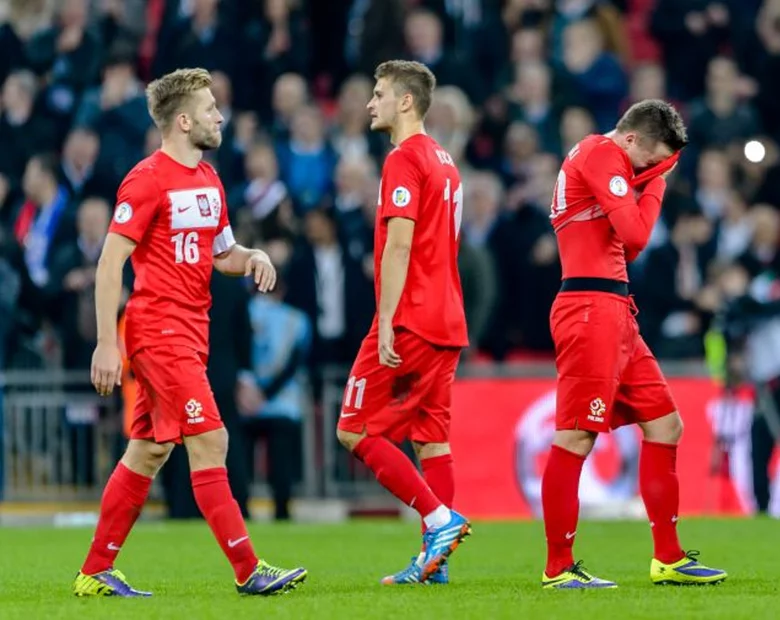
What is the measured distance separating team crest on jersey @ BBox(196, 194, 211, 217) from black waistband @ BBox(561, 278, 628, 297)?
5.86 feet

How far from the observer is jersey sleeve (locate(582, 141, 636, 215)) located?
30.2 feet

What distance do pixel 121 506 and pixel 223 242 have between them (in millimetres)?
1387

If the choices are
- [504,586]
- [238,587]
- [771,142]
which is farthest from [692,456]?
[238,587]

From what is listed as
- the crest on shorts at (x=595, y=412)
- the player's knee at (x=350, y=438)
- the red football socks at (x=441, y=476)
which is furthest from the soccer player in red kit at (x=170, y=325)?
the crest on shorts at (x=595, y=412)

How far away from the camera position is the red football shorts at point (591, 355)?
9375mm

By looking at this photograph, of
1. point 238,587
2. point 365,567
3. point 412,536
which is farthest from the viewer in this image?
point 412,536

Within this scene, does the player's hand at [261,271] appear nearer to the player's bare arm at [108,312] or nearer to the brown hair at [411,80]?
the player's bare arm at [108,312]

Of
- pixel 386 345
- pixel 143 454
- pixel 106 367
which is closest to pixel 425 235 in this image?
pixel 386 345

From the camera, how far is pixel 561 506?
30.7ft

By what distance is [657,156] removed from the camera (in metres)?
9.48

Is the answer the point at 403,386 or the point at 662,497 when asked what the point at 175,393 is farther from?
the point at 662,497

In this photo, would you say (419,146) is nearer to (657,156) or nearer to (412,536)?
(657,156)

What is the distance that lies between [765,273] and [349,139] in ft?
15.4

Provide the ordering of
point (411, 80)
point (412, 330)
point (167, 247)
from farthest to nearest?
point (411, 80) < point (412, 330) < point (167, 247)
